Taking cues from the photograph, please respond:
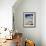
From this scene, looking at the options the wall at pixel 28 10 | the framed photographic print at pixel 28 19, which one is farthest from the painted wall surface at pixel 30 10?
the framed photographic print at pixel 28 19

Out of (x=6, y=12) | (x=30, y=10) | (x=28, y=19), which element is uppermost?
(x=30, y=10)

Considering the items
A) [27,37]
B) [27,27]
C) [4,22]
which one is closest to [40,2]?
[27,27]

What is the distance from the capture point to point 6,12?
4.49 m

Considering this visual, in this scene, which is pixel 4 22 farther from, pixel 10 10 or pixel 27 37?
pixel 27 37

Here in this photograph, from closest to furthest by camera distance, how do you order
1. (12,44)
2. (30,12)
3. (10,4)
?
1. (12,44)
2. (10,4)
3. (30,12)

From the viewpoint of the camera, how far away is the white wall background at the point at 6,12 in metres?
4.47

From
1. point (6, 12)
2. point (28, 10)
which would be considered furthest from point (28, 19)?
point (6, 12)

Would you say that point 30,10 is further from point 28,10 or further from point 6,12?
point 6,12

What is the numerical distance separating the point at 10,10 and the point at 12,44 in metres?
1.43

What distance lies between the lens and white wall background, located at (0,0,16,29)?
447cm

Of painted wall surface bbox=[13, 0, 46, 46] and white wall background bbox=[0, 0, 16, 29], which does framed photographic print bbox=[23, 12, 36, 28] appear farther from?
white wall background bbox=[0, 0, 16, 29]

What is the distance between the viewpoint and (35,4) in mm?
5730

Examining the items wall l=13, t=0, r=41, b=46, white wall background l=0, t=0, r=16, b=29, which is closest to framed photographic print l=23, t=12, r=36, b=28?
wall l=13, t=0, r=41, b=46

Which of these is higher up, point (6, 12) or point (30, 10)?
→ point (30, 10)
